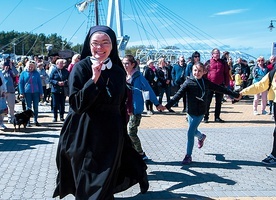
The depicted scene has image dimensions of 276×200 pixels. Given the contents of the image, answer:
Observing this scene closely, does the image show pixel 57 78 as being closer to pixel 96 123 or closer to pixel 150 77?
pixel 150 77

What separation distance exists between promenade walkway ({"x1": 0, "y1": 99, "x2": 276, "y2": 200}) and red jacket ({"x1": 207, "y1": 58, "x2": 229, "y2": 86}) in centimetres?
131

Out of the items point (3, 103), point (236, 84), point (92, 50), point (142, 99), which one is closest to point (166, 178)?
point (142, 99)

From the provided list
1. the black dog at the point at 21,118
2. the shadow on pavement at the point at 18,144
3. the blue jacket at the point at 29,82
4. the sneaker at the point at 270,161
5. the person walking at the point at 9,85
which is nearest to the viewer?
the sneaker at the point at 270,161

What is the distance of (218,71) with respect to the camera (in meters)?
10.5

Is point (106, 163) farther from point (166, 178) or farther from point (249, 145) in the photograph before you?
point (249, 145)

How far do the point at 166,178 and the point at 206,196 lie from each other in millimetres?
877

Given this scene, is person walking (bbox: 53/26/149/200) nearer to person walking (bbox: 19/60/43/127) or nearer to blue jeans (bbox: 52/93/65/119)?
person walking (bbox: 19/60/43/127)

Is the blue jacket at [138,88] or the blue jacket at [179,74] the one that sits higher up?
the blue jacket at [179,74]

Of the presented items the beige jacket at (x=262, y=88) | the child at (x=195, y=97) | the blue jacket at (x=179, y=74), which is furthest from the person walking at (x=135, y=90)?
the blue jacket at (x=179, y=74)

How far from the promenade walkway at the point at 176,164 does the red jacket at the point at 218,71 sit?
1314 mm

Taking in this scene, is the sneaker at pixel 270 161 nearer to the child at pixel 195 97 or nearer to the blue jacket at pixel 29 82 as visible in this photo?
the child at pixel 195 97

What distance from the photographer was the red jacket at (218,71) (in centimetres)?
1045

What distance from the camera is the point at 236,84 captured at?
1669cm

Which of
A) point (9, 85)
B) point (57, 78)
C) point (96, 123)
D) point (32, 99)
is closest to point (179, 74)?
point (57, 78)
